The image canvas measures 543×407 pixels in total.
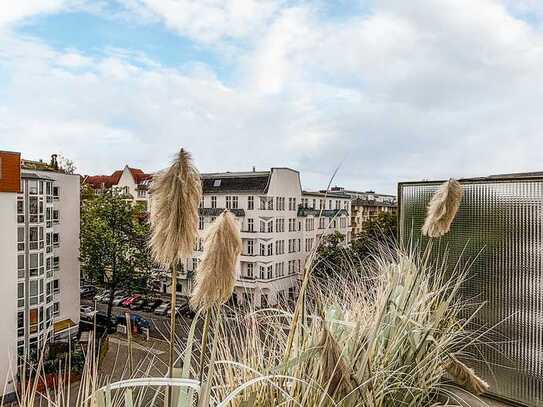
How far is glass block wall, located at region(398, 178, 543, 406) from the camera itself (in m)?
2.10

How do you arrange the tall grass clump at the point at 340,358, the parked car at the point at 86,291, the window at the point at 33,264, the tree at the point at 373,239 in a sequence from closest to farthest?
1. the tall grass clump at the point at 340,358
2. the tree at the point at 373,239
3. the window at the point at 33,264
4. the parked car at the point at 86,291

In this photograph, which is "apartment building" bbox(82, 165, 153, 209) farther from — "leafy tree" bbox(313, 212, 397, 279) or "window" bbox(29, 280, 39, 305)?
"leafy tree" bbox(313, 212, 397, 279)

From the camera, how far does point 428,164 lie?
3020 millimetres

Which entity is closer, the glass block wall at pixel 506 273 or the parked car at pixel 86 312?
the glass block wall at pixel 506 273

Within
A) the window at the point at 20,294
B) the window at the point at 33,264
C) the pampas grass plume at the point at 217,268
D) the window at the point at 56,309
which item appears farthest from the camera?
the window at the point at 56,309

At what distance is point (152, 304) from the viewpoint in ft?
35.3

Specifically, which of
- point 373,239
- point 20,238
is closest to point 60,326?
point 20,238

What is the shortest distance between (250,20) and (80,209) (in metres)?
9.68

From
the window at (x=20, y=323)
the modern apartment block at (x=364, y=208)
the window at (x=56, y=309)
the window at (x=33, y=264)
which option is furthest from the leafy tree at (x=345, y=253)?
the modern apartment block at (x=364, y=208)

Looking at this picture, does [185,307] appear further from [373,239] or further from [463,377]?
[463,377]

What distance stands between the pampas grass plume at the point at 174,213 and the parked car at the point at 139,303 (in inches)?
411

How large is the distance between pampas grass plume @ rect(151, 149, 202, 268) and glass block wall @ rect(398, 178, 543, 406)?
5.28ft

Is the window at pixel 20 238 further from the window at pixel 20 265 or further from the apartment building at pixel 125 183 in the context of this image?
the apartment building at pixel 125 183

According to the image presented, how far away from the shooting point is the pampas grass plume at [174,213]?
65 centimetres
